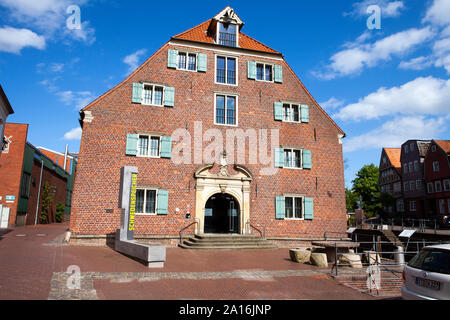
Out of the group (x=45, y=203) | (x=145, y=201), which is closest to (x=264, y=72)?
(x=145, y=201)

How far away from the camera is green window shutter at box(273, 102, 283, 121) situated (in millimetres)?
19734

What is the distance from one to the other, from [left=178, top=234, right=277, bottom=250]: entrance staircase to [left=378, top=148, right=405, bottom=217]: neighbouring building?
124 ft

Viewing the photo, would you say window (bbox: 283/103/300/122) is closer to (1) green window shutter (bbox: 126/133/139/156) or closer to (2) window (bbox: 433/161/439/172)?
(1) green window shutter (bbox: 126/133/139/156)

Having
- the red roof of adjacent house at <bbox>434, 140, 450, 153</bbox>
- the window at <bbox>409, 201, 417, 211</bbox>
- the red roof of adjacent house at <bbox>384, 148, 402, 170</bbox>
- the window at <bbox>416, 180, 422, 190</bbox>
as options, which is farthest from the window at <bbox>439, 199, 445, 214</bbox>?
the red roof of adjacent house at <bbox>384, 148, 402, 170</bbox>

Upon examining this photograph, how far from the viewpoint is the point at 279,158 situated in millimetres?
19219

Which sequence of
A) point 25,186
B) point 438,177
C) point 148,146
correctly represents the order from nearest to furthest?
point 148,146, point 25,186, point 438,177

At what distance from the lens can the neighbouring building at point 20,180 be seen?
26.6 meters

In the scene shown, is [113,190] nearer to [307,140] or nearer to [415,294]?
[307,140]

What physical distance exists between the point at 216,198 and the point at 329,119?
9.29 meters

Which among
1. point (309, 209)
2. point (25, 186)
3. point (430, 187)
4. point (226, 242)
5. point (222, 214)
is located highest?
point (430, 187)

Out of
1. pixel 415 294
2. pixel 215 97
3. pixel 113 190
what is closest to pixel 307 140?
pixel 215 97

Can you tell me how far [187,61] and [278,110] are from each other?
21.2 ft

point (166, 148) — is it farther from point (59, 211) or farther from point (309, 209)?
point (59, 211)

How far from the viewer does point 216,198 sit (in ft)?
66.1
